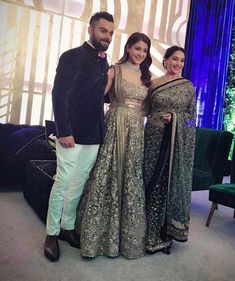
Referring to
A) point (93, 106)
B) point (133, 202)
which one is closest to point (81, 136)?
point (93, 106)

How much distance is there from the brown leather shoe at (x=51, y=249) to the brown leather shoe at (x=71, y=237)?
192 millimetres

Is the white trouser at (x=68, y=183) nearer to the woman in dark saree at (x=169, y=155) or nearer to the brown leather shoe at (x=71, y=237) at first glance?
the brown leather shoe at (x=71, y=237)

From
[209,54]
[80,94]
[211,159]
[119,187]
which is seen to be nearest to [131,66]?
[80,94]

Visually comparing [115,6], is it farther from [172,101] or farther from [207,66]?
[172,101]

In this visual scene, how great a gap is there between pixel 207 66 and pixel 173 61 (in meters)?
4.01

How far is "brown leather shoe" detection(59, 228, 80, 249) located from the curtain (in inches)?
165

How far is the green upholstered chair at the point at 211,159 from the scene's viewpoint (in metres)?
3.30

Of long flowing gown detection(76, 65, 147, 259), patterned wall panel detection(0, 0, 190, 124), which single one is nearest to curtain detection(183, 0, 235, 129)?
patterned wall panel detection(0, 0, 190, 124)

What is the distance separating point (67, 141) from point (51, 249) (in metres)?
0.68

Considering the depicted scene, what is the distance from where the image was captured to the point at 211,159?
3.47 metres

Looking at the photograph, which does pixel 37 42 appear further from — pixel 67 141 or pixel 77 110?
pixel 67 141

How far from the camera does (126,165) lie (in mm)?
2156

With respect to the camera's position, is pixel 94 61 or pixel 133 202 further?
pixel 133 202

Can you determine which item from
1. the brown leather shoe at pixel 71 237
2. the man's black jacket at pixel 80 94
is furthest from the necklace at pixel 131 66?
the brown leather shoe at pixel 71 237
